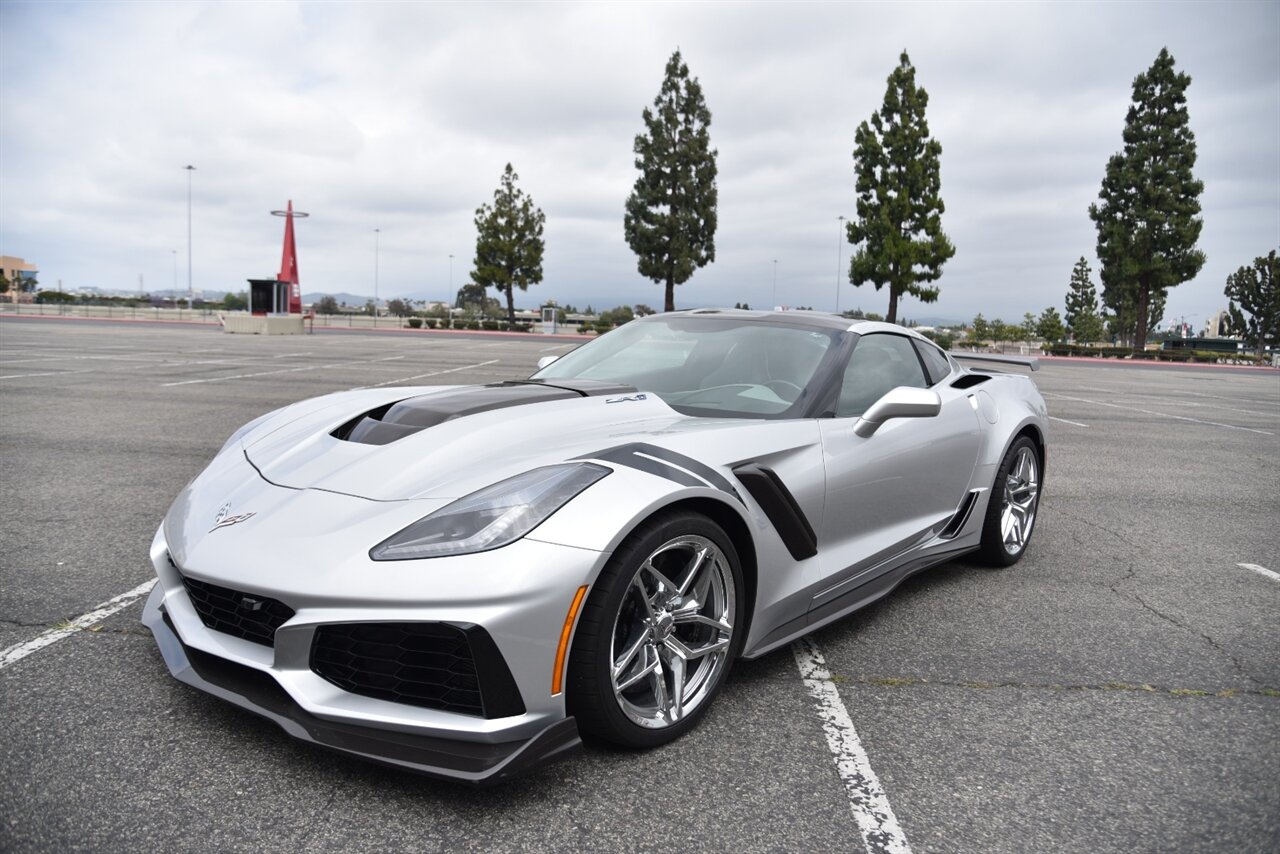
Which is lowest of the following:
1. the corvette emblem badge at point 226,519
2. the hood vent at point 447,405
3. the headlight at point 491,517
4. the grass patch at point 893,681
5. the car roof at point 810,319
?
the grass patch at point 893,681

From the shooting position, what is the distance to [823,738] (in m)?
2.56

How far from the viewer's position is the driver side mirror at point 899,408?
312 centimetres

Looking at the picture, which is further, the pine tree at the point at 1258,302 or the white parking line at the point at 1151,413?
the pine tree at the point at 1258,302

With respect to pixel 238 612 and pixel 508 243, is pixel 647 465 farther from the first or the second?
pixel 508 243

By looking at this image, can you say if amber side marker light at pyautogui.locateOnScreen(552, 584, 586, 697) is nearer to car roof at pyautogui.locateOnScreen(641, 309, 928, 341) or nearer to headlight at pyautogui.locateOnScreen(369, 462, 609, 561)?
headlight at pyautogui.locateOnScreen(369, 462, 609, 561)

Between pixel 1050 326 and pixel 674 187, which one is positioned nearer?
pixel 674 187

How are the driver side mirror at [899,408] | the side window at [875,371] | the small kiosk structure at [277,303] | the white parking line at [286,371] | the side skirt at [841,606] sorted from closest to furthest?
1. the side skirt at [841,606]
2. the driver side mirror at [899,408]
3. the side window at [875,371]
4. the white parking line at [286,371]
5. the small kiosk structure at [277,303]

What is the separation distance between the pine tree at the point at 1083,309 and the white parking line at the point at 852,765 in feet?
332

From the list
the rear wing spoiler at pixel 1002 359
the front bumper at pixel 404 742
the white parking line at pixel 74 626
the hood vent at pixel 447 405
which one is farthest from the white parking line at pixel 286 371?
the front bumper at pixel 404 742

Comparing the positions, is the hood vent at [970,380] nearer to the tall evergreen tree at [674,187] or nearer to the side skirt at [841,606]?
the side skirt at [841,606]

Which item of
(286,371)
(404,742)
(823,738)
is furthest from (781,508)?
(286,371)

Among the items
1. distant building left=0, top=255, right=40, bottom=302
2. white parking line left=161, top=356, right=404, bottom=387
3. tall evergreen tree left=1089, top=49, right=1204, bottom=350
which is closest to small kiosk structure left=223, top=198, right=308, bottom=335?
white parking line left=161, top=356, right=404, bottom=387

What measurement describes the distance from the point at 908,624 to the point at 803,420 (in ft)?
3.66

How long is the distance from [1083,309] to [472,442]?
107463mm
